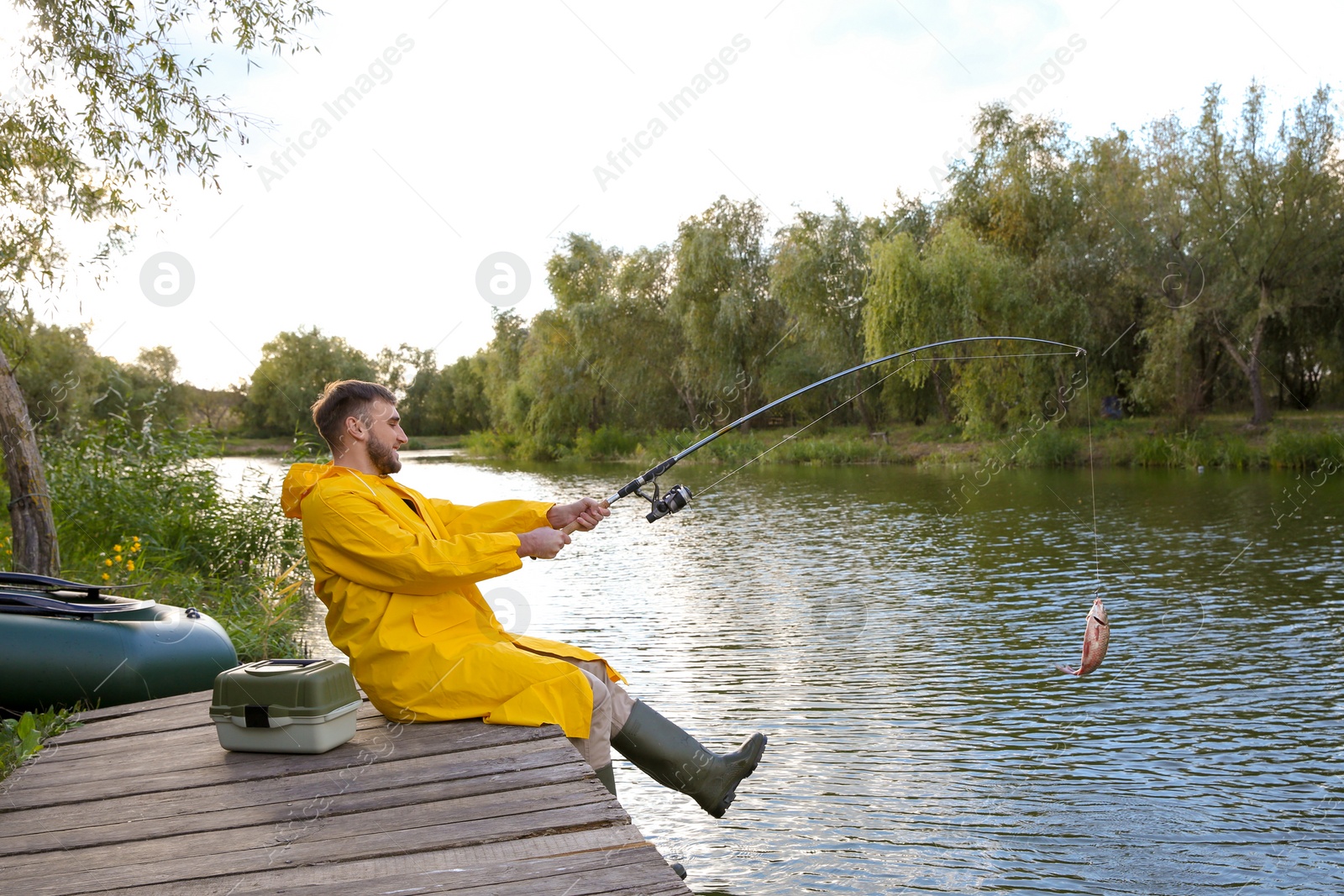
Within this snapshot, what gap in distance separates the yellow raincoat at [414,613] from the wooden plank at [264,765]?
8cm

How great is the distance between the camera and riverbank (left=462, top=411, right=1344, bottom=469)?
20.2 meters

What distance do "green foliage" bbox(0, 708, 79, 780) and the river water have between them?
2.43m

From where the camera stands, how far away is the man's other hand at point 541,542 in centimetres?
328

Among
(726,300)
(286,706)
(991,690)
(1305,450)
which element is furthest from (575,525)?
(726,300)

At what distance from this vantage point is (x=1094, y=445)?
75.7 ft

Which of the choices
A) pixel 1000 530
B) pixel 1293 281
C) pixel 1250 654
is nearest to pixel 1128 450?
pixel 1293 281

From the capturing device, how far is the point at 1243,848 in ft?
14.1

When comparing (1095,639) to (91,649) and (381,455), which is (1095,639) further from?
(91,649)

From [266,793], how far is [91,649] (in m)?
1.81

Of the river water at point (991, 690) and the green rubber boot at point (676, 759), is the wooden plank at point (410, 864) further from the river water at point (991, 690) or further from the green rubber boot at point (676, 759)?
the river water at point (991, 690)

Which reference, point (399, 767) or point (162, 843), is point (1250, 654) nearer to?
point (399, 767)

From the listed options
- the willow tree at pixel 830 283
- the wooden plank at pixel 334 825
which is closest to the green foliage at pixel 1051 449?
the willow tree at pixel 830 283

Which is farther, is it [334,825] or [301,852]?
[334,825]

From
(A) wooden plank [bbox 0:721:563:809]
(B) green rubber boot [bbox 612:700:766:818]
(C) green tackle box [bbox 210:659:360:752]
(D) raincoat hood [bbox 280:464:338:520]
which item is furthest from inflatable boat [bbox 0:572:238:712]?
(B) green rubber boot [bbox 612:700:766:818]
